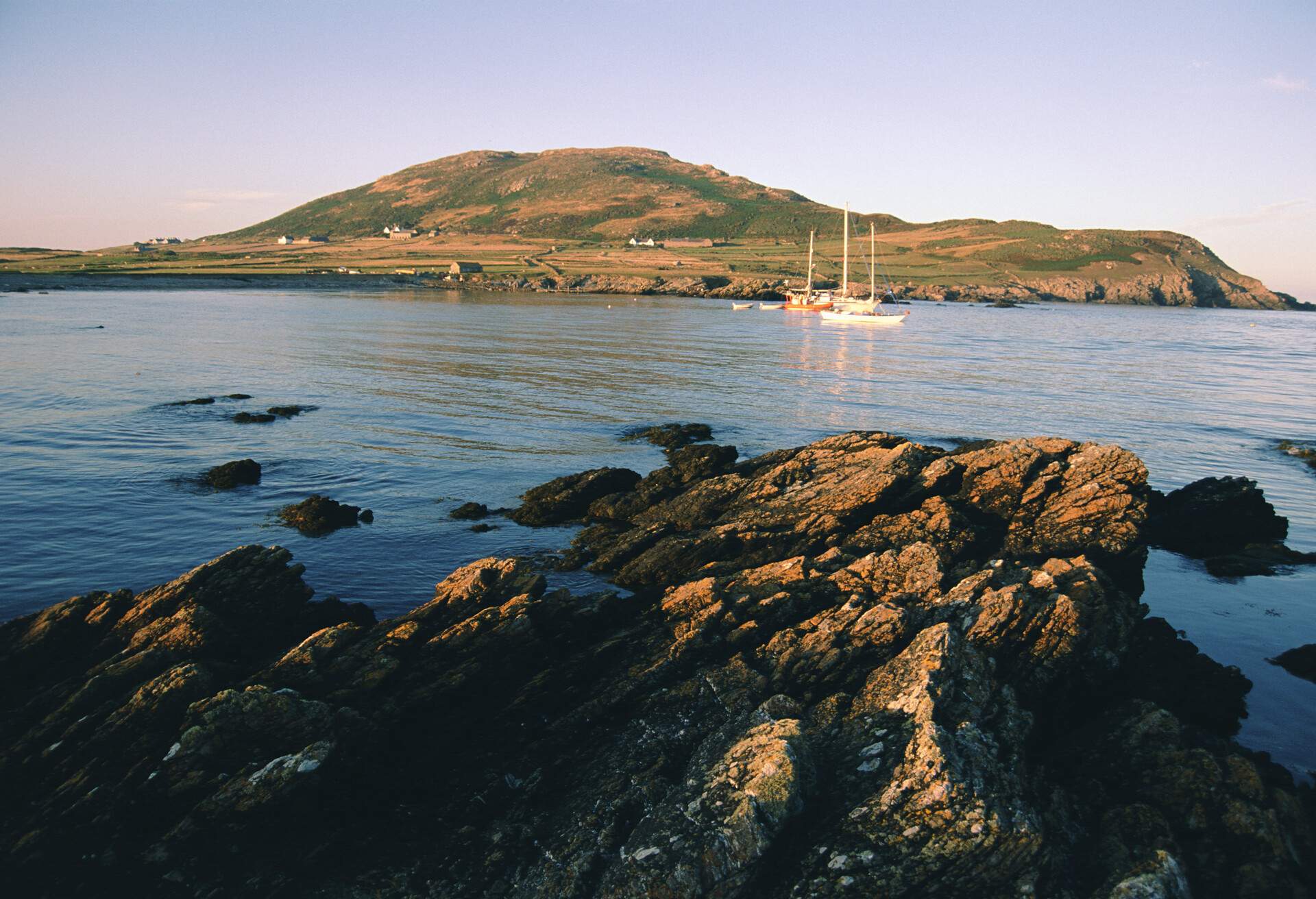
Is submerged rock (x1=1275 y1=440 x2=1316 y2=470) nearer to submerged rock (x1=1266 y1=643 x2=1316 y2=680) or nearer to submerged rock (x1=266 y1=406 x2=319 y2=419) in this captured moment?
submerged rock (x1=1266 y1=643 x2=1316 y2=680)

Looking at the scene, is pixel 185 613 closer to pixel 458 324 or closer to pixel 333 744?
pixel 333 744

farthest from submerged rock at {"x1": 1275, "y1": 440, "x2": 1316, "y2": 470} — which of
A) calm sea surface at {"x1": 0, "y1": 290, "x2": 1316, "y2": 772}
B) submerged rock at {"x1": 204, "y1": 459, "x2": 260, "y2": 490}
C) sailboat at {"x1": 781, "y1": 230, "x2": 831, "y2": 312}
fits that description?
sailboat at {"x1": 781, "y1": 230, "x2": 831, "y2": 312}

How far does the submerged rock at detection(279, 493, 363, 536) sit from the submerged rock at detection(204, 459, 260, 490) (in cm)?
433

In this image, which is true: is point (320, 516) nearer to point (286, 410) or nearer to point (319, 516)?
point (319, 516)

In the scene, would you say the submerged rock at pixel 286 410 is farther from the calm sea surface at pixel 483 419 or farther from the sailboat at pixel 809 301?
the sailboat at pixel 809 301

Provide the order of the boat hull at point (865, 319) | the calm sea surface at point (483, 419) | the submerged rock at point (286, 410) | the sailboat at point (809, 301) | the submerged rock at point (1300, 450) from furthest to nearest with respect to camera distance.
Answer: the sailboat at point (809, 301)
the boat hull at point (865, 319)
the submerged rock at point (286, 410)
the submerged rock at point (1300, 450)
the calm sea surface at point (483, 419)

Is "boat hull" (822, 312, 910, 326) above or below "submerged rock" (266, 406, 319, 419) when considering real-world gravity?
above

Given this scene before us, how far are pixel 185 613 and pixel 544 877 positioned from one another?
8.69 metres

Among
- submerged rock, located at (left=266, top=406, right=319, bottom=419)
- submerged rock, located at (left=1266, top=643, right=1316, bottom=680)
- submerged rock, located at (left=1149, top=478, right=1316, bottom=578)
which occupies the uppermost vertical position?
submerged rock, located at (left=266, top=406, right=319, bottom=419)

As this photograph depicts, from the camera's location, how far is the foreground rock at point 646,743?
332 inches

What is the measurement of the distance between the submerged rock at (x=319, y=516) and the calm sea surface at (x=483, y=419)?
59 cm

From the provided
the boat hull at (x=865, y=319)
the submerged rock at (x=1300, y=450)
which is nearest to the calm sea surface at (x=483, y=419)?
the submerged rock at (x=1300, y=450)

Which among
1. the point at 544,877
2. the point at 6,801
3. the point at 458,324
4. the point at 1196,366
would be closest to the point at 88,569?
the point at 6,801

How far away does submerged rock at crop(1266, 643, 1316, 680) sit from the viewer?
47.1 ft
